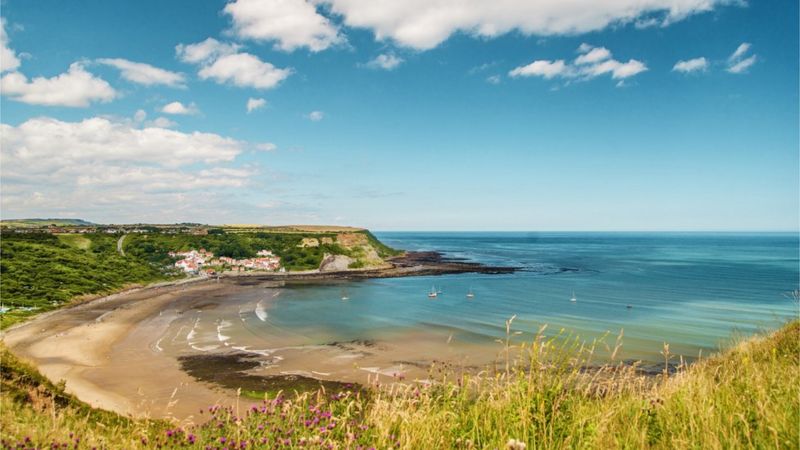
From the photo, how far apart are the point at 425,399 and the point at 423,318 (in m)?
42.1

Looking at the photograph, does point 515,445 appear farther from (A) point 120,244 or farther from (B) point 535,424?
(A) point 120,244

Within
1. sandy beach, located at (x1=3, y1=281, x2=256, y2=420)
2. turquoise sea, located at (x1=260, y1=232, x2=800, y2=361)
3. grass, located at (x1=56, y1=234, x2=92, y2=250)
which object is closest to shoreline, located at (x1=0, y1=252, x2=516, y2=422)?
sandy beach, located at (x1=3, y1=281, x2=256, y2=420)

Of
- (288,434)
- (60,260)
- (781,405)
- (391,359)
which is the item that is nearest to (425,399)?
(288,434)

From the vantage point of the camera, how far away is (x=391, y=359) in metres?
30.7

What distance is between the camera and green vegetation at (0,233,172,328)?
49.6 meters

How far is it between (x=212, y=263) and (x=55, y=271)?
3043 centimetres

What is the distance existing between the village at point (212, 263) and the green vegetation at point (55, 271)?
536 centimetres

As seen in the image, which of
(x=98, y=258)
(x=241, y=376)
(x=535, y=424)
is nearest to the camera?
(x=535, y=424)

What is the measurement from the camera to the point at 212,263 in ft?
293

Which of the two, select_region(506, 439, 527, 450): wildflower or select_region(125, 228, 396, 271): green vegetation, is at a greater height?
select_region(506, 439, 527, 450): wildflower

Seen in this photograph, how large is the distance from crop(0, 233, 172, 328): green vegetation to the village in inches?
211

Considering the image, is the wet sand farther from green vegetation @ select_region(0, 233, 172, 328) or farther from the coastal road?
the coastal road

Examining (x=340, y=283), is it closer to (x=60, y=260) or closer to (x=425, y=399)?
(x=60, y=260)

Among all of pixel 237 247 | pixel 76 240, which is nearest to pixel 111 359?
pixel 237 247
